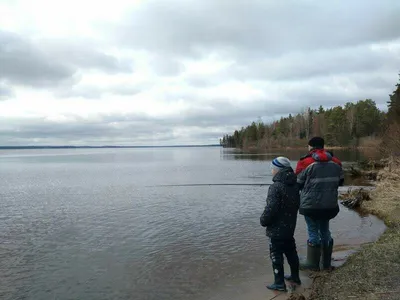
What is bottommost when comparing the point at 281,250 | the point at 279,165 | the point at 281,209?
the point at 281,250

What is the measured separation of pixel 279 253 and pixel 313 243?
1.42 metres

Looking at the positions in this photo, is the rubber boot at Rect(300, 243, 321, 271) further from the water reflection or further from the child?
the water reflection

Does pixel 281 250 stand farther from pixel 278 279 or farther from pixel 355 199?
pixel 355 199

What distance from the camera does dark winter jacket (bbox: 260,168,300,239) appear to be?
591 centimetres

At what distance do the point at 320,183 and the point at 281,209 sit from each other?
125cm

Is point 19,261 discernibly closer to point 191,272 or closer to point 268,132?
point 191,272

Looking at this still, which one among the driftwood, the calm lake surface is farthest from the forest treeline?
the calm lake surface

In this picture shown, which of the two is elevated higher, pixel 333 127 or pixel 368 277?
pixel 333 127

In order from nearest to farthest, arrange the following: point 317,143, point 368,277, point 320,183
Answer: point 368,277 → point 320,183 → point 317,143

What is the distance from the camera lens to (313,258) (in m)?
7.52

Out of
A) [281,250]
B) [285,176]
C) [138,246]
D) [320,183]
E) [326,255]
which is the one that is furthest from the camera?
[138,246]

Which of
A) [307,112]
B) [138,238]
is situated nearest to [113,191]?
[138,238]

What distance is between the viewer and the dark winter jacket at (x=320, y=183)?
22.1 ft

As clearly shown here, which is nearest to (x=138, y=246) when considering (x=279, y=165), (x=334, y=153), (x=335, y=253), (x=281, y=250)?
(x=335, y=253)
